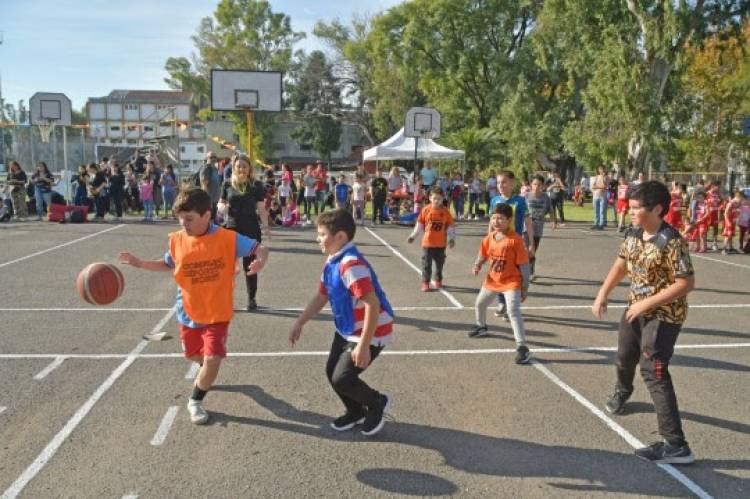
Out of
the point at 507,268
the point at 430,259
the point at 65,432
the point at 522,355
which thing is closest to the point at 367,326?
the point at 65,432

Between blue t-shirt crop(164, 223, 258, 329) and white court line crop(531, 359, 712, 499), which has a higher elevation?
blue t-shirt crop(164, 223, 258, 329)

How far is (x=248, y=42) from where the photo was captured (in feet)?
222

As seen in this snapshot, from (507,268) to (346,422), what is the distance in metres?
2.80

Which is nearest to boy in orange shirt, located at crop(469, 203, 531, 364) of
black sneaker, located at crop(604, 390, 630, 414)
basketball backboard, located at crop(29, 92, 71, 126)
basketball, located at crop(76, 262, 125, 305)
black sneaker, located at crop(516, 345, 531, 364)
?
black sneaker, located at crop(516, 345, 531, 364)

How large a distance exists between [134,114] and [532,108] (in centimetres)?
7022

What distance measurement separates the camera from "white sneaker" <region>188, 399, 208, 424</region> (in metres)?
4.70

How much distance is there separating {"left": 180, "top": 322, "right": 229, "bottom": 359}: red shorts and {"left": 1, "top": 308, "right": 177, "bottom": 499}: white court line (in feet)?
3.22

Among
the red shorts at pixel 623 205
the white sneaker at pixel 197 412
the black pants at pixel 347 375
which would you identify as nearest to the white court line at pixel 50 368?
the white sneaker at pixel 197 412

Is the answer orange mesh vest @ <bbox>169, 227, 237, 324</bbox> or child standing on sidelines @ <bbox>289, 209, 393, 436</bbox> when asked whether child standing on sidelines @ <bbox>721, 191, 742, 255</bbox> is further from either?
orange mesh vest @ <bbox>169, 227, 237, 324</bbox>

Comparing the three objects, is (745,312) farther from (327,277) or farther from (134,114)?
(134,114)

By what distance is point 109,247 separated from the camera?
14781mm

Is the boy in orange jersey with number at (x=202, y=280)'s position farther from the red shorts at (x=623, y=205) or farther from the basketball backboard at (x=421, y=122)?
the basketball backboard at (x=421, y=122)

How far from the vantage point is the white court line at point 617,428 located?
383 cm

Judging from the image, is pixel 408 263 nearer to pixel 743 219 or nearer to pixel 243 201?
pixel 243 201
